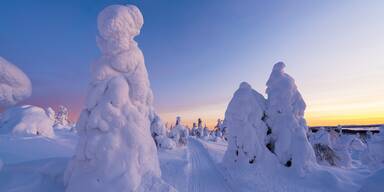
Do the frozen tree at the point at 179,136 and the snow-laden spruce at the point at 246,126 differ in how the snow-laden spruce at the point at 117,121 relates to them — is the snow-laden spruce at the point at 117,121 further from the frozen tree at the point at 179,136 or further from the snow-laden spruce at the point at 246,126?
the frozen tree at the point at 179,136

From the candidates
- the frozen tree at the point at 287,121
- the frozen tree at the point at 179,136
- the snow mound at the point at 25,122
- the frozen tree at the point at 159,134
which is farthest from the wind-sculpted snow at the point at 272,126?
the snow mound at the point at 25,122

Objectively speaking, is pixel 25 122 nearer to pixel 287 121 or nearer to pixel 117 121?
pixel 117 121

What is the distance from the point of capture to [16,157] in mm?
11164

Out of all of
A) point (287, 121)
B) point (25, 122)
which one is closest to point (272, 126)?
point (287, 121)

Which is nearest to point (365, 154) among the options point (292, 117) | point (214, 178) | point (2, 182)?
point (292, 117)

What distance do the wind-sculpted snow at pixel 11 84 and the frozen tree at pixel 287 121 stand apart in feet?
43.2

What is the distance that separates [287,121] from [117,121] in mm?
11287

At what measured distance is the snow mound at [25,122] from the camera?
860 inches

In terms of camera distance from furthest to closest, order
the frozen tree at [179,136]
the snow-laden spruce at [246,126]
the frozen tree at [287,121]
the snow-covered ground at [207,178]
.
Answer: the frozen tree at [179,136]
the snow-laden spruce at [246,126]
the frozen tree at [287,121]
the snow-covered ground at [207,178]

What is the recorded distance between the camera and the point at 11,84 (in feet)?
15.3

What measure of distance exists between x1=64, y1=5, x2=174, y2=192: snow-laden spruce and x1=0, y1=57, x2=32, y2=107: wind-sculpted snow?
1755mm

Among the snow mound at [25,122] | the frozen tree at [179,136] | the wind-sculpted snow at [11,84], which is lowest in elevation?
the frozen tree at [179,136]

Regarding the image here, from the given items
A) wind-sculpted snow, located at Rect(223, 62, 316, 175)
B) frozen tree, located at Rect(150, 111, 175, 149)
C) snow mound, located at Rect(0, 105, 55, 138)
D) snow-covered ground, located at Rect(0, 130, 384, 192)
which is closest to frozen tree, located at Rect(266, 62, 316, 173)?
wind-sculpted snow, located at Rect(223, 62, 316, 175)

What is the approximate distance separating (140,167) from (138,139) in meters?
0.79
